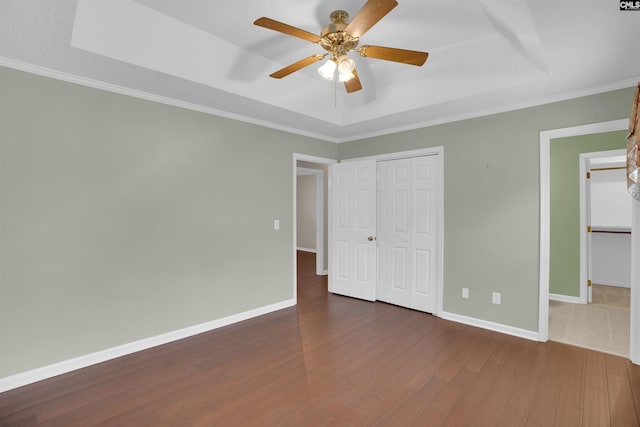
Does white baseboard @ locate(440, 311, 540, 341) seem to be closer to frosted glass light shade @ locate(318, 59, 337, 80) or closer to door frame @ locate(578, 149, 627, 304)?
door frame @ locate(578, 149, 627, 304)

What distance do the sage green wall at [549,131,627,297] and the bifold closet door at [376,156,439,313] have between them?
210 centimetres

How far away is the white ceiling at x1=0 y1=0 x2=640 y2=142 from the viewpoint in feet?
6.48

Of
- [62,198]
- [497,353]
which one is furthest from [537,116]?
[62,198]

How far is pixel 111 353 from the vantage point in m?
2.74

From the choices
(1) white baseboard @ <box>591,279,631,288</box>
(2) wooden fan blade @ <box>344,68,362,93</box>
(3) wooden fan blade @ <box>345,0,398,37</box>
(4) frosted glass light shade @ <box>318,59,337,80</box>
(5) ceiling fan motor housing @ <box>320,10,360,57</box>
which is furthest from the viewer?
(1) white baseboard @ <box>591,279,631,288</box>

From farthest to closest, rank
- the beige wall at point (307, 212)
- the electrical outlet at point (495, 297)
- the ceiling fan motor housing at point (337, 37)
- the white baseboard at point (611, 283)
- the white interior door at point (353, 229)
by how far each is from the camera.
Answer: the beige wall at point (307, 212), the white baseboard at point (611, 283), the white interior door at point (353, 229), the electrical outlet at point (495, 297), the ceiling fan motor housing at point (337, 37)

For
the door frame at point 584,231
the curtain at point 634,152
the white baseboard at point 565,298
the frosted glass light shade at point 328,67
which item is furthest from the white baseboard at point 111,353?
the door frame at point 584,231

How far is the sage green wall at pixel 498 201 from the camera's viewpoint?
10.1 feet

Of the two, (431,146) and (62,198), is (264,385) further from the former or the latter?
(431,146)

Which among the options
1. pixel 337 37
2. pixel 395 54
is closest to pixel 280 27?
pixel 337 37

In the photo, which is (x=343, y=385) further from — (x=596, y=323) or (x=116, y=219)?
(x=596, y=323)

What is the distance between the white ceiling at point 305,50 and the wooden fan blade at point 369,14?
50 cm

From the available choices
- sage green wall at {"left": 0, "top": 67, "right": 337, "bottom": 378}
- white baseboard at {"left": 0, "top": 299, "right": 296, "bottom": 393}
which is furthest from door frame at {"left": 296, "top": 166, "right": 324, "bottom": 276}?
white baseboard at {"left": 0, "top": 299, "right": 296, "bottom": 393}

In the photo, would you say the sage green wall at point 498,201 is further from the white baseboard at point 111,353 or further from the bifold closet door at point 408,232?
the white baseboard at point 111,353
